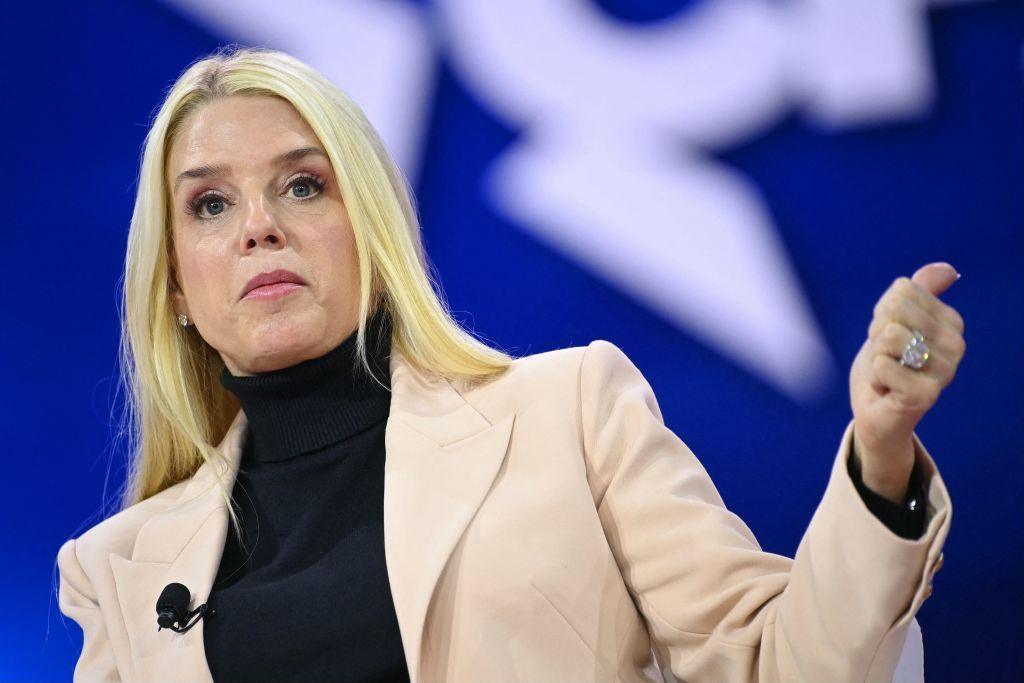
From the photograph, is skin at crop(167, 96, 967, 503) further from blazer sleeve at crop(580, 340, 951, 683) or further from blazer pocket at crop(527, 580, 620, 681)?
blazer pocket at crop(527, 580, 620, 681)

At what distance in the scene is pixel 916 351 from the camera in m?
1.15

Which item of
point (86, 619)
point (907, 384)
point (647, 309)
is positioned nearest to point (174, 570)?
point (86, 619)

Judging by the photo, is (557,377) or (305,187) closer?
(557,377)

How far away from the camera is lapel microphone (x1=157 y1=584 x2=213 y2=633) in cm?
180

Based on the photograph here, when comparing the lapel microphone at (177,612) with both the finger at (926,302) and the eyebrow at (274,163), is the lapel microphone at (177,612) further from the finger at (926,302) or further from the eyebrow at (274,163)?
the finger at (926,302)

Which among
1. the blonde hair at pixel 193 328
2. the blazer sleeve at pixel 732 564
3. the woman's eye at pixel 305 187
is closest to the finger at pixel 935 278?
the blazer sleeve at pixel 732 564

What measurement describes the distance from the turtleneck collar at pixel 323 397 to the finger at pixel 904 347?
1.00 m

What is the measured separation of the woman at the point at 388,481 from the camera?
1.28 metres

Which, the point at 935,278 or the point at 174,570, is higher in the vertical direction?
the point at 935,278

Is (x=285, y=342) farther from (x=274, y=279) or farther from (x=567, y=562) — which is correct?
(x=567, y=562)

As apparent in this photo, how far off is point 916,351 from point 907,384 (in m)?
0.03

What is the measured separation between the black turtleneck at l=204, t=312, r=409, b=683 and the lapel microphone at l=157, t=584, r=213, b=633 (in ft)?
0.07

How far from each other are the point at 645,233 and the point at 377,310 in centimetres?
73

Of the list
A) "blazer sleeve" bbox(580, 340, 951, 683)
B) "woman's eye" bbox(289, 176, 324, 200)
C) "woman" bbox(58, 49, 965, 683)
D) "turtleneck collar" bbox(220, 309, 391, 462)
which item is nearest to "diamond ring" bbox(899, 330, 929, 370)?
"woman" bbox(58, 49, 965, 683)
